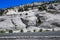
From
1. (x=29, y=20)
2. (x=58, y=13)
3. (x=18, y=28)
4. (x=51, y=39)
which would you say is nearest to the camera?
(x=51, y=39)

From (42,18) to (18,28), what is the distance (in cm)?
962

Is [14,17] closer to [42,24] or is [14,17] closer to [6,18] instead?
[6,18]

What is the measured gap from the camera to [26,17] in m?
53.5

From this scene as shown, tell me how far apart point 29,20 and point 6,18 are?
669 cm

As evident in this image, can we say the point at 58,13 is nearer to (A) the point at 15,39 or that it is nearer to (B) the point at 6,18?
(B) the point at 6,18

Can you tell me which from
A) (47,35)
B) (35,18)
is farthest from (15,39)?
(35,18)

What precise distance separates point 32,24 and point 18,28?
490cm

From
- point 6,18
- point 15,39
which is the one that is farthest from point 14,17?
point 15,39

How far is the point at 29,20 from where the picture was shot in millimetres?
52156

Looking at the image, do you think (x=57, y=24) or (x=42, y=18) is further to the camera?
(x=42, y=18)

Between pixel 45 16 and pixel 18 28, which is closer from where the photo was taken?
pixel 18 28

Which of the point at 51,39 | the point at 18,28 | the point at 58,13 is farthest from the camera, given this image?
the point at 58,13

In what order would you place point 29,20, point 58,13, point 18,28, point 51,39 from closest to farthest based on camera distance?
point 51,39, point 18,28, point 29,20, point 58,13

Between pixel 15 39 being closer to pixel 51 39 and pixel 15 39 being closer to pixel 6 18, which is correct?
pixel 51 39
